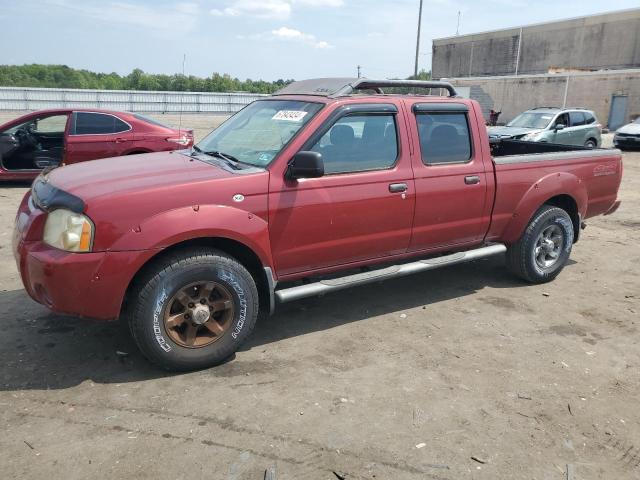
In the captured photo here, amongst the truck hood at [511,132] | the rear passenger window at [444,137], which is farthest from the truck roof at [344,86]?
the truck hood at [511,132]

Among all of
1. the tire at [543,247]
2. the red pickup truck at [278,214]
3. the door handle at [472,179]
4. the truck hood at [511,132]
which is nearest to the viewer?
the red pickup truck at [278,214]

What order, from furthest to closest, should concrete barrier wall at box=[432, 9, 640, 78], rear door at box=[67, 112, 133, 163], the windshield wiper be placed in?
concrete barrier wall at box=[432, 9, 640, 78], rear door at box=[67, 112, 133, 163], the windshield wiper

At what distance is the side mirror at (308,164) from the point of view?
3.77 meters

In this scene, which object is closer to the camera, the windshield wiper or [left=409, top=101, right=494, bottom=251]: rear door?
the windshield wiper

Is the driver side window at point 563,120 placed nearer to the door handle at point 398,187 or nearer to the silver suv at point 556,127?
the silver suv at point 556,127

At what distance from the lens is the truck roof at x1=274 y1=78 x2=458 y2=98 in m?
4.49

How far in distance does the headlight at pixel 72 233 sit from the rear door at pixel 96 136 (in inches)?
257

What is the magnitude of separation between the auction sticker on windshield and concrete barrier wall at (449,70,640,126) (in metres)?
30.9

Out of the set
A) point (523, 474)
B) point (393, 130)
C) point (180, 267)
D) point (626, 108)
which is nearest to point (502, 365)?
point (523, 474)

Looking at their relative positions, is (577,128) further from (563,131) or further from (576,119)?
(563,131)

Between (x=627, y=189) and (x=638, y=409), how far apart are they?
9.85 meters

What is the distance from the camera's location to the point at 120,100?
103 feet

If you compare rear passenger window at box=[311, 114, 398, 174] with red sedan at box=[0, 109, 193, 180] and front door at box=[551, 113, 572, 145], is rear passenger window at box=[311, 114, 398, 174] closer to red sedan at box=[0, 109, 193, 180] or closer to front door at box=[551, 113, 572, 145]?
red sedan at box=[0, 109, 193, 180]

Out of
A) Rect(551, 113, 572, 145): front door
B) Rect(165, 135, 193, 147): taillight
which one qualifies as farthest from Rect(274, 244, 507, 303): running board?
Rect(551, 113, 572, 145): front door
